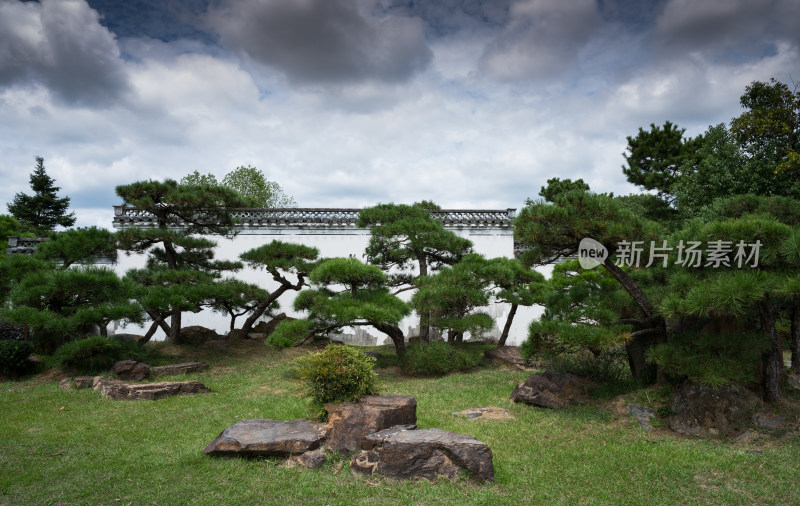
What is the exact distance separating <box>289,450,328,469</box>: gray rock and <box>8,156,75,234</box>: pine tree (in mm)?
23343

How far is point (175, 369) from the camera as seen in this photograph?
8.86 metres

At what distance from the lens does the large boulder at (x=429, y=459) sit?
12.8 ft

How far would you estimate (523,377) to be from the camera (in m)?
8.00

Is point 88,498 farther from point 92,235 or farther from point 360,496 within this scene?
point 92,235

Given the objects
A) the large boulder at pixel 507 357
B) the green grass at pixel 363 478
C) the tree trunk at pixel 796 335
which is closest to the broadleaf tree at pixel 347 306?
the green grass at pixel 363 478

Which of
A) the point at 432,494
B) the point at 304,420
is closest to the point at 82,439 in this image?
the point at 304,420

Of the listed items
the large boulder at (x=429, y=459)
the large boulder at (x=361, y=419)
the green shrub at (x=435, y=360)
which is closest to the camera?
the large boulder at (x=429, y=459)

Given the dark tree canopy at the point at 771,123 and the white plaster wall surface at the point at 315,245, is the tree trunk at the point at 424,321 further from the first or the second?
the dark tree canopy at the point at 771,123

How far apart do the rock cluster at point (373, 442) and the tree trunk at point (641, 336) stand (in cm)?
302

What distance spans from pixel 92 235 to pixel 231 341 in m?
3.94

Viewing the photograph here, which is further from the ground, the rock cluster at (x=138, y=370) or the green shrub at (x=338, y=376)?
the green shrub at (x=338, y=376)

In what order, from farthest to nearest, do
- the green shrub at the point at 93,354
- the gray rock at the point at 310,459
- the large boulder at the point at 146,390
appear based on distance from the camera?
the green shrub at the point at 93,354, the large boulder at the point at 146,390, the gray rock at the point at 310,459

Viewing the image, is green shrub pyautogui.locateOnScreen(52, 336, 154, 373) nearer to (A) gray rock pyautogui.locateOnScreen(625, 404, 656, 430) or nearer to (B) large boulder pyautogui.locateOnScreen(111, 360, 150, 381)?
(B) large boulder pyautogui.locateOnScreen(111, 360, 150, 381)

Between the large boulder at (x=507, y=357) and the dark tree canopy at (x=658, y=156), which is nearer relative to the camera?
the large boulder at (x=507, y=357)
